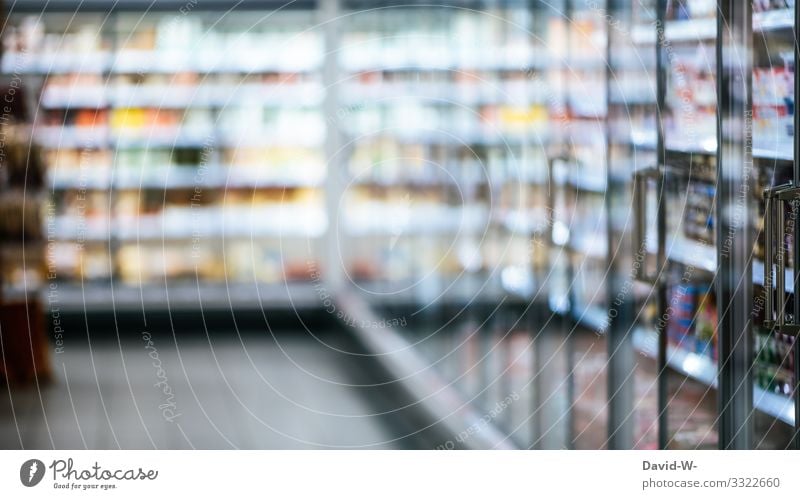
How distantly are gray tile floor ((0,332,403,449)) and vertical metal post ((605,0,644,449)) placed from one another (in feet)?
3.91

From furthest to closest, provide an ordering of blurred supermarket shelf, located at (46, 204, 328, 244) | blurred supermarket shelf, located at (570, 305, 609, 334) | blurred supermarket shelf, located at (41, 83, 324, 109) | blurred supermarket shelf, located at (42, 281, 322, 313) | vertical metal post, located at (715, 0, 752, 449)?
1. blurred supermarket shelf, located at (42, 281, 322, 313)
2. blurred supermarket shelf, located at (46, 204, 328, 244)
3. blurred supermarket shelf, located at (41, 83, 324, 109)
4. blurred supermarket shelf, located at (570, 305, 609, 334)
5. vertical metal post, located at (715, 0, 752, 449)

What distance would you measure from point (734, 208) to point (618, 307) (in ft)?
1.90

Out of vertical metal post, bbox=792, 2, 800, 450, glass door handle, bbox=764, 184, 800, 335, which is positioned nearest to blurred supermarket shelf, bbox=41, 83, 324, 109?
vertical metal post, bbox=792, 2, 800, 450

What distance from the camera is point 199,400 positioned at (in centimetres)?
557

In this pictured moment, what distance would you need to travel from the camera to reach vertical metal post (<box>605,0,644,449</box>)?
111 inches

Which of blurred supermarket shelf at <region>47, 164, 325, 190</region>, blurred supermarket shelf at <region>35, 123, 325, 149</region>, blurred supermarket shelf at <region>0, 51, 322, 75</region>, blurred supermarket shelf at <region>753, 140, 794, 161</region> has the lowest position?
blurred supermarket shelf at <region>47, 164, 325, 190</region>

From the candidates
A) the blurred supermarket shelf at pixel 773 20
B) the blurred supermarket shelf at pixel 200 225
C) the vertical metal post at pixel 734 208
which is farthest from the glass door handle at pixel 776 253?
the blurred supermarket shelf at pixel 200 225

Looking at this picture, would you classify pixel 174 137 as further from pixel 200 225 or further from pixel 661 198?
pixel 661 198

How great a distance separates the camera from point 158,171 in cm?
764

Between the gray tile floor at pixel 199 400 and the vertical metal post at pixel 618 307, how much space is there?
1.19 m

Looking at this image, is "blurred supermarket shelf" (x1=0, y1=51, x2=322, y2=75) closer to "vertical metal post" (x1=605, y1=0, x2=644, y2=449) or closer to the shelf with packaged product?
the shelf with packaged product

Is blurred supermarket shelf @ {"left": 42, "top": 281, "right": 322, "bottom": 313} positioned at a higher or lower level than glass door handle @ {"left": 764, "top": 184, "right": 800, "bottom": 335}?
lower

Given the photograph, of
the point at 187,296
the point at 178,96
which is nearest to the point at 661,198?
the point at 178,96
